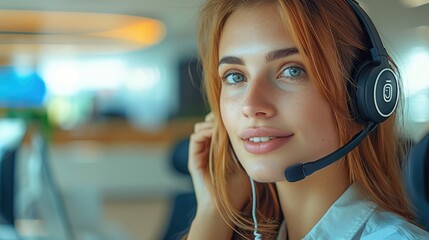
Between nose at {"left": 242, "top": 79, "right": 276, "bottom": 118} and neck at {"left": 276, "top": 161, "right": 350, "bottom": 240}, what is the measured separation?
0.14 meters

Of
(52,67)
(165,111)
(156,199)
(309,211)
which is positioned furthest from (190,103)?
(309,211)

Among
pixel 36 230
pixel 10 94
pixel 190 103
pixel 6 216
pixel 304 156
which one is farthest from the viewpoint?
pixel 190 103

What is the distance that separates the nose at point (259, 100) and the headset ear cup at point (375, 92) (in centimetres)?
11

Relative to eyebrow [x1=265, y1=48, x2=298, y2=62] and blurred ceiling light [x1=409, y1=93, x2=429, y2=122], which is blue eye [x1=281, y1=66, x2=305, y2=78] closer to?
eyebrow [x1=265, y1=48, x2=298, y2=62]

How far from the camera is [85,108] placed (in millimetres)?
7277

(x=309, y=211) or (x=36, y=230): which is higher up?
(x=309, y=211)

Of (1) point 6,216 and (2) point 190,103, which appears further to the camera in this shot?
(2) point 190,103

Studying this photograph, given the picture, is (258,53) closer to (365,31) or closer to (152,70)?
(365,31)

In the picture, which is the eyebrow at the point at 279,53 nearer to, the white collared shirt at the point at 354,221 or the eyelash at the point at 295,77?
the eyelash at the point at 295,77

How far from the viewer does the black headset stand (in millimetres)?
882

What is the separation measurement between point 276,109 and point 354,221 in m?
0.19

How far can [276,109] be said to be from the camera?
0.88 m

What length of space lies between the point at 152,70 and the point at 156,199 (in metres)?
1.60

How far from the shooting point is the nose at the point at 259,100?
0.88 meters
